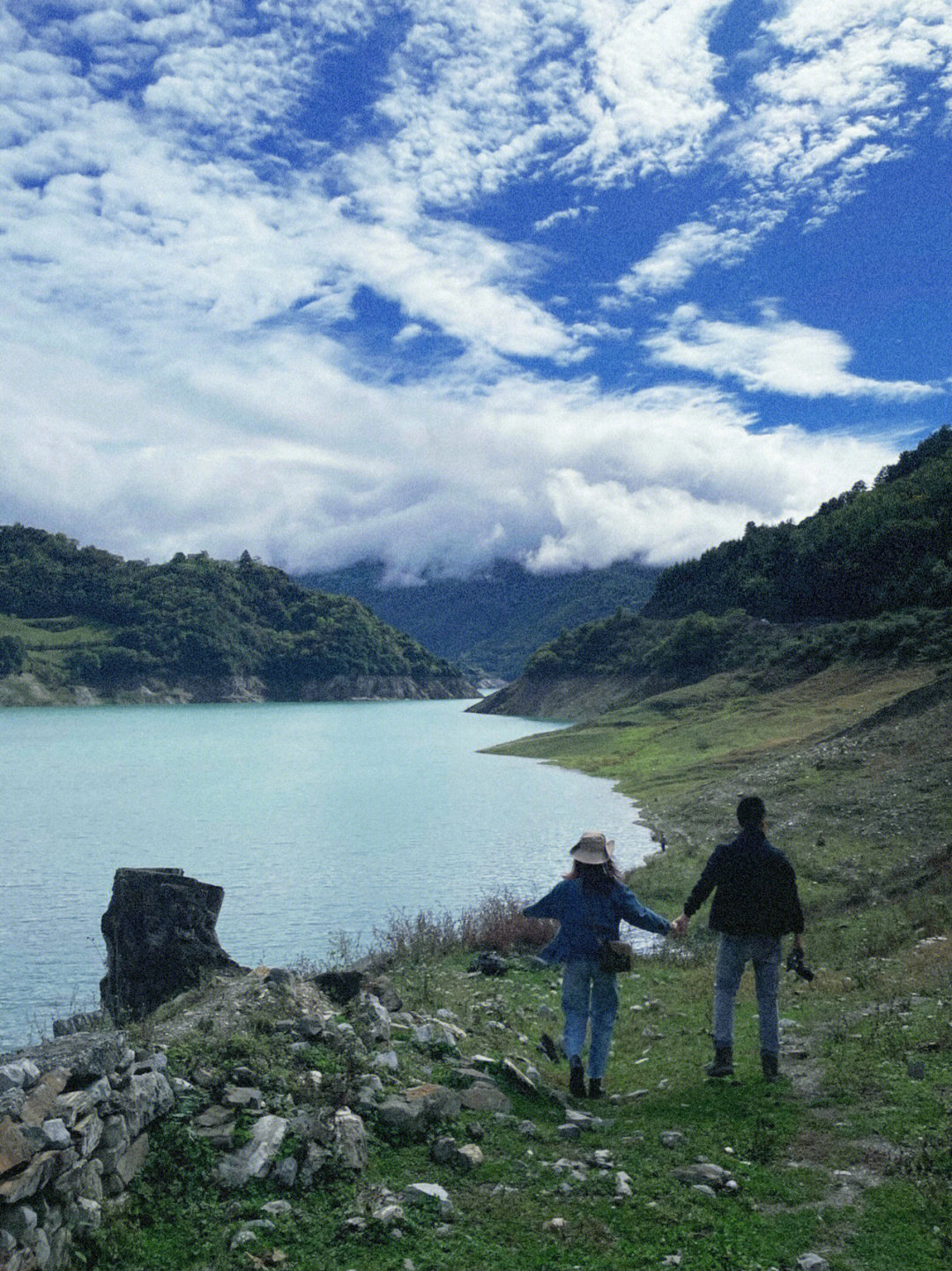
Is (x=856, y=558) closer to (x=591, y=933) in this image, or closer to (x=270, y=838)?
(x=270, y=838)

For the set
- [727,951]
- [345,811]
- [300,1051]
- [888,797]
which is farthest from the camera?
[345,811]

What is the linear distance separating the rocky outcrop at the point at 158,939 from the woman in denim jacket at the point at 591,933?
9.02 metres

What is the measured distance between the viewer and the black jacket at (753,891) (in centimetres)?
1030

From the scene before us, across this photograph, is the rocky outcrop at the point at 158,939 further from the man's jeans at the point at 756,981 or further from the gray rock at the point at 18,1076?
the man's jeans at the point at 756,981

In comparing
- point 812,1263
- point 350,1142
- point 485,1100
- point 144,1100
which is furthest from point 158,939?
point 812,1263

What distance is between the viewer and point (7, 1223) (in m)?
6.66

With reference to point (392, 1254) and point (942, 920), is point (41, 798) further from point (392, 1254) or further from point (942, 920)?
point (392, 1254)

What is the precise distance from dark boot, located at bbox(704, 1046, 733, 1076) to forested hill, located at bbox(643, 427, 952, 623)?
86747 mm

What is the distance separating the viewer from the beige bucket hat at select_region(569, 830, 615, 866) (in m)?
10.4

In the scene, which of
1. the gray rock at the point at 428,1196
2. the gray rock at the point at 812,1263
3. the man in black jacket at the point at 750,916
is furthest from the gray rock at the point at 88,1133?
the man in black jacket at the point at 750,916

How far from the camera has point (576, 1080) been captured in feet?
35.0

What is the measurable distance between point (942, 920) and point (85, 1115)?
16.0 metres

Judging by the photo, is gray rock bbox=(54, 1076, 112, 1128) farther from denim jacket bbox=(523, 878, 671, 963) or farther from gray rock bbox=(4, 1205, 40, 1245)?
denim jacket bbox=(523, 878, 671, 963)

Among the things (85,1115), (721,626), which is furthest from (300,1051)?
(721,626)
